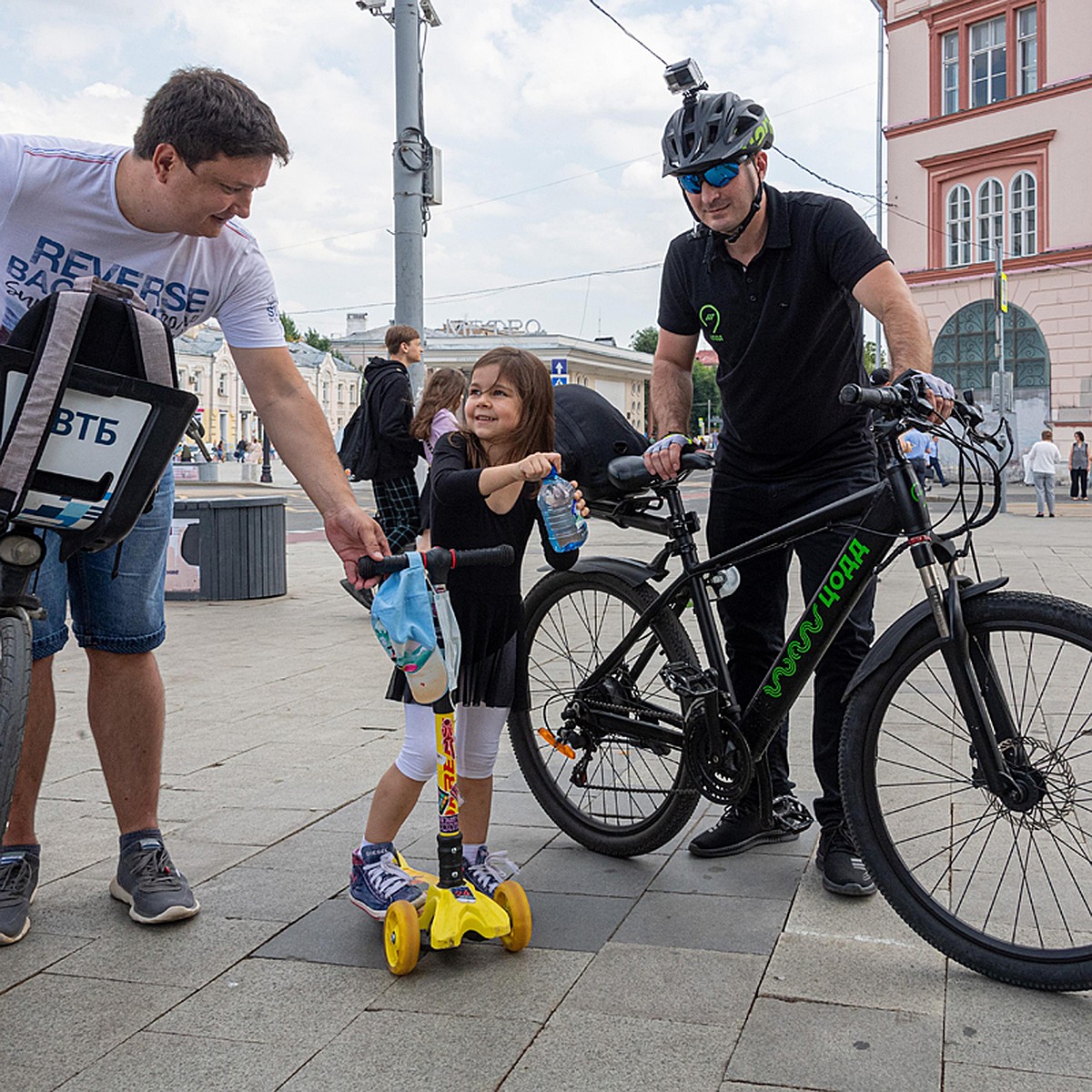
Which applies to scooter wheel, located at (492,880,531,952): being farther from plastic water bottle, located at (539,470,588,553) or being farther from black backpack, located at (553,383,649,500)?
black backpack, located at (553,383,649,500)

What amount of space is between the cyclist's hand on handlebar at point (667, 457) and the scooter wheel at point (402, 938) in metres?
1.30

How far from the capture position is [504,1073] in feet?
7.46

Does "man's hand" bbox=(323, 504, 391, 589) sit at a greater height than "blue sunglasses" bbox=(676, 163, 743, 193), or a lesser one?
lesser

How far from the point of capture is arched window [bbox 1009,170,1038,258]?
32844 mm

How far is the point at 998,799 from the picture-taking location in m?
2.77

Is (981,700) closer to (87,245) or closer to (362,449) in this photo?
(87,245)

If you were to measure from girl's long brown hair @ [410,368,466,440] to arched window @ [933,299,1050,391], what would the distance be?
27162mm

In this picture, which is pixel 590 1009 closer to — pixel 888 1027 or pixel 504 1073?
pixel 504 1073

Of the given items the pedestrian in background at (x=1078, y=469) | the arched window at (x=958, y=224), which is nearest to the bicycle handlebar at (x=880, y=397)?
the pedestrian in background at (x=1078, y=469)

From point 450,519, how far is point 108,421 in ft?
2.80

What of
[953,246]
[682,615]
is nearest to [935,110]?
[953,246]

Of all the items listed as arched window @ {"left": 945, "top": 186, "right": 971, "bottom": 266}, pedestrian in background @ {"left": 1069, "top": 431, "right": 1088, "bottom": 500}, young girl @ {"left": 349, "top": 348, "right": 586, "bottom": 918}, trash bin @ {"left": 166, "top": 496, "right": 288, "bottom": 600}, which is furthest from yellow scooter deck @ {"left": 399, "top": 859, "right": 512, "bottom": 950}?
arched window @ {"left": 945, "top": 186, "right": 971, "bottom": 266}

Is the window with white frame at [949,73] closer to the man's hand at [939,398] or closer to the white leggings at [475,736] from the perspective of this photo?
the man's hand at [939,398]

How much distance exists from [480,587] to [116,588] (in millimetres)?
921
